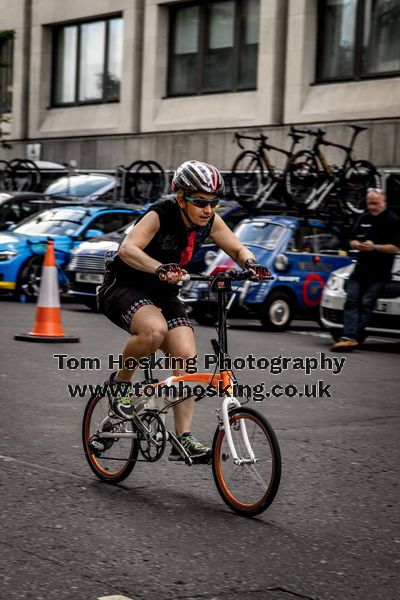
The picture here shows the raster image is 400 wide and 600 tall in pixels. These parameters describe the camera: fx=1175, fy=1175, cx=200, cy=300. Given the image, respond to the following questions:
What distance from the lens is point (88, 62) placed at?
36.2m

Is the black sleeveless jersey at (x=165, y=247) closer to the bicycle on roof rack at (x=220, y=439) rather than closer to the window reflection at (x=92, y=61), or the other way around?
the bicycle on roof rack at (x=220, y=439)

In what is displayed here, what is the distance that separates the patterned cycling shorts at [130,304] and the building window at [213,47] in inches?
964

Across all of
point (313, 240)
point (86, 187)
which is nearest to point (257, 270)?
point (313, 240)

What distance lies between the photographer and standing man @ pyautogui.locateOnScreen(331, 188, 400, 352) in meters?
14.1

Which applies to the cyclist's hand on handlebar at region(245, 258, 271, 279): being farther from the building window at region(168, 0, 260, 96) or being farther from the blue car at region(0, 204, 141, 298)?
the building window at region(168, 0, 260, 96)

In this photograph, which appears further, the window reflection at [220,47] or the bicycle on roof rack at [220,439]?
the window reflection at [220,47]

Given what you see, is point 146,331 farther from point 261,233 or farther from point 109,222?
point 109,222

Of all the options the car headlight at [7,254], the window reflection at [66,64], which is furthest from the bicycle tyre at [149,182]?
the window reflection at [66,64]

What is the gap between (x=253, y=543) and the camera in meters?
5.44

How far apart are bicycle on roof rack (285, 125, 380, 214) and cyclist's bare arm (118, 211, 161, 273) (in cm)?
1476

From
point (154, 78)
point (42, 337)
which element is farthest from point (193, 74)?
point (42, 337)

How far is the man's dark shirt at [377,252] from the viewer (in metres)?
14.1

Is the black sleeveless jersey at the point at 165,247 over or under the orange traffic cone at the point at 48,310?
over

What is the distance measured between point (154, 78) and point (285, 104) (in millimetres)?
5463
